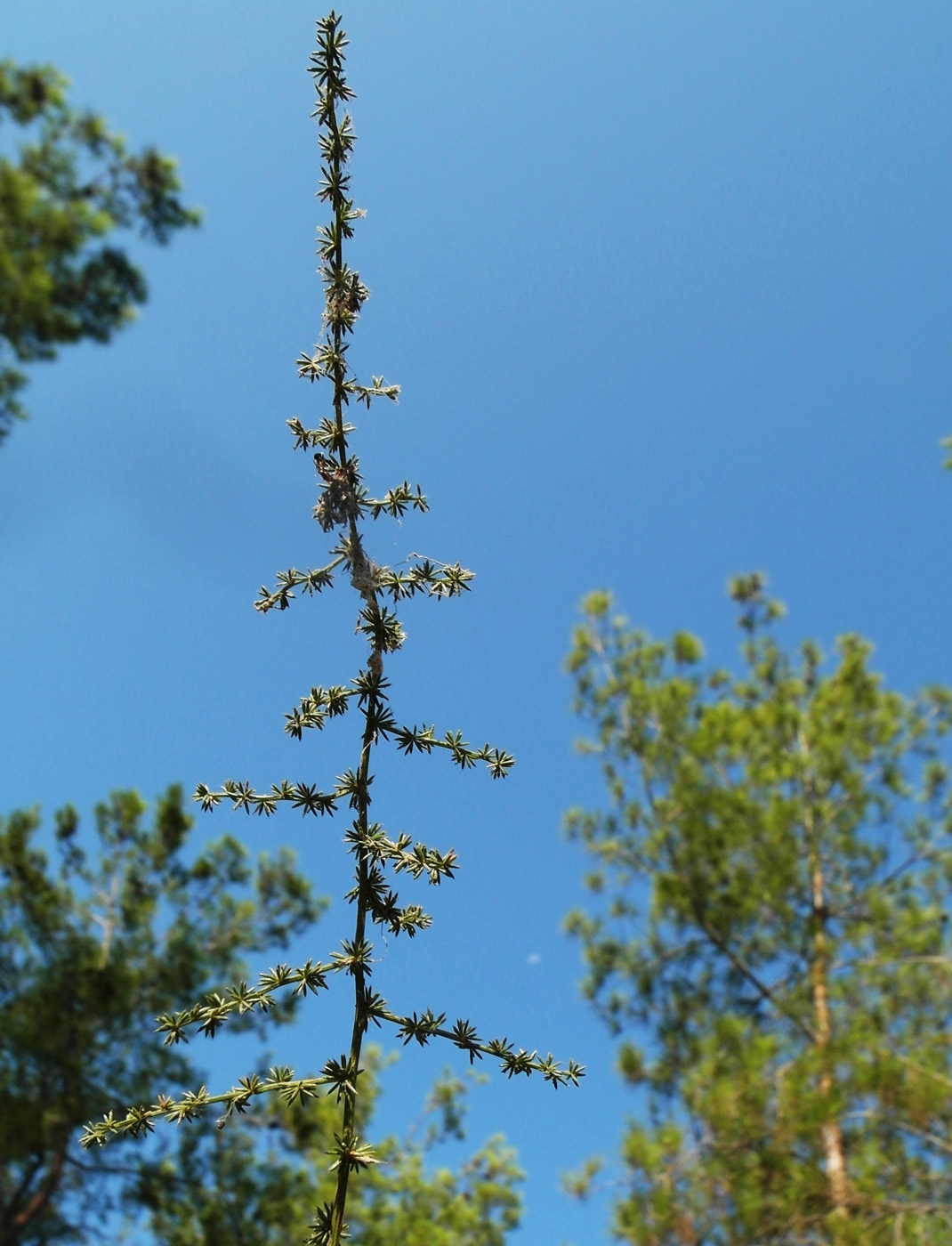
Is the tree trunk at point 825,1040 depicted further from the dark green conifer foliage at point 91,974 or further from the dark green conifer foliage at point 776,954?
the dark green conifer foliage at point 91,974

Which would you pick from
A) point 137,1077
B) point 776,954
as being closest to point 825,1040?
point 776,954

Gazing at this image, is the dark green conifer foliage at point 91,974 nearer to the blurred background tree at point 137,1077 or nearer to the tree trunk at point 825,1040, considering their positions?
the blurred background tree at point 137,1077

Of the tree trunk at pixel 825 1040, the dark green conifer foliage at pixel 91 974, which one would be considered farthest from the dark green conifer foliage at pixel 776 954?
the dark green conifer foliage at pixel 91 974

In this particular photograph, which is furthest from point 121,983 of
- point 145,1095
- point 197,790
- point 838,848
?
point 197,790

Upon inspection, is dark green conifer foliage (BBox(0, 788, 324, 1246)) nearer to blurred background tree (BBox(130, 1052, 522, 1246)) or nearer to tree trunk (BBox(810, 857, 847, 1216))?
blurred background tree (BBox(130, 1052, 522, 1246))

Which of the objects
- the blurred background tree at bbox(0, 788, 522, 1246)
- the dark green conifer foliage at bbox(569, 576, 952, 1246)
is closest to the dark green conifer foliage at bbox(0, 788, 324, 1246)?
the blurred background tree at bbox(0, 788, 522, 1246)

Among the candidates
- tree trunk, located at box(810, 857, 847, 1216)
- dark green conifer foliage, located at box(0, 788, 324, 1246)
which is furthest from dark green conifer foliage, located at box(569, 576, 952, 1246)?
dark green conifer foliage, located at box(0, 788, 324, 1246)

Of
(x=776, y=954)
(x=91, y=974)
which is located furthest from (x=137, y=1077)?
(x=776, y=954)

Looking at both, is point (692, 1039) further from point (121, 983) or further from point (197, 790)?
point (197, 790)

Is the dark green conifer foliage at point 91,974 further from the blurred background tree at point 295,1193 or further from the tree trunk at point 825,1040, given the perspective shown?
the tree trunk at point 825,1040

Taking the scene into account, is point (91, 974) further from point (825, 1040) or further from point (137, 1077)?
point (825, 1040)

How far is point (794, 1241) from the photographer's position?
18.7ft

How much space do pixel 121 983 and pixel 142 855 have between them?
1285 mm

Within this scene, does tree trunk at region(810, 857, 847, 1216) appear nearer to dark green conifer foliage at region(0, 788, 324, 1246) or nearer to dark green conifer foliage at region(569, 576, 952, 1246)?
dark green conifer foliage at region(569, 576, 952, 1246)
